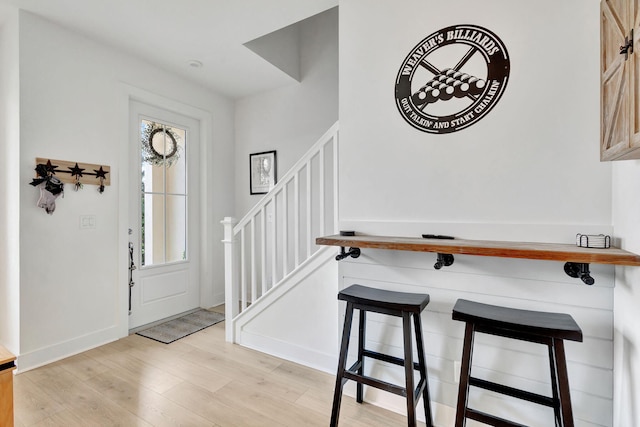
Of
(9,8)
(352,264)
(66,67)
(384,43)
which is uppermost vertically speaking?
(9,8)

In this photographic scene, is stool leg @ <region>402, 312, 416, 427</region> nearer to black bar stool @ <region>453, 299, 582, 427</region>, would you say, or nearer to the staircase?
black bar stool @ <region>453, 299, 582, 427</region>

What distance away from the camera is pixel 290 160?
367cm

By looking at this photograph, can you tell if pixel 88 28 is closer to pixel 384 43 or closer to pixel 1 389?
pixel 384 43

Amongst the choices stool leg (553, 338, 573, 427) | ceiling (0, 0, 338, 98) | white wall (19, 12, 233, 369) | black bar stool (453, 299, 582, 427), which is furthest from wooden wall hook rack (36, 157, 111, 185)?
stool leg (553, 338, 573, 427)

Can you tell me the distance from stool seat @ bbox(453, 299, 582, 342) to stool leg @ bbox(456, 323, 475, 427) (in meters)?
0.06

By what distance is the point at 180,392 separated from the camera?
6.66 ft

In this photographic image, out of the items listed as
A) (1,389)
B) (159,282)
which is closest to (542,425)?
(1,389)

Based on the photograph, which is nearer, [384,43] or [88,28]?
[384,43]

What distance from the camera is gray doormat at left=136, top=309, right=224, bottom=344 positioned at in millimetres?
2908

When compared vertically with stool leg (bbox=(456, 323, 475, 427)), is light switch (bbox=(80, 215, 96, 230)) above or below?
above

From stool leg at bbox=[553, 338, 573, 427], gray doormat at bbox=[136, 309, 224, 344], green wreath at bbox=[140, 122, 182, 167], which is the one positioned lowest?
gray doormat at bbox=[136, 309, 224, 344]

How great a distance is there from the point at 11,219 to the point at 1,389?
2013 millimetres

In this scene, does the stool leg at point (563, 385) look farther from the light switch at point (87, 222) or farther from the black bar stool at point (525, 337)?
the light switch at point (87, 222)

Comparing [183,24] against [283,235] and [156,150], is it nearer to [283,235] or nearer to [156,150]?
[156,150]
